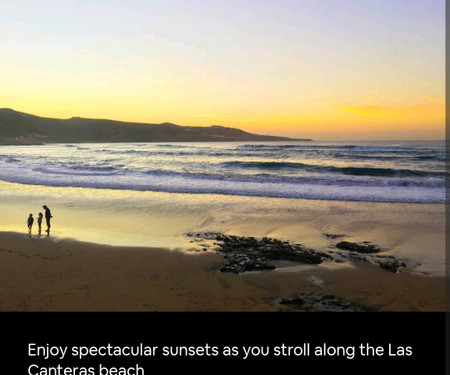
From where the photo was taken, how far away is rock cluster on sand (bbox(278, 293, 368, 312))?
6.50 meters

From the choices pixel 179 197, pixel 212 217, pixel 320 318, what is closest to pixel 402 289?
pixel 320 318

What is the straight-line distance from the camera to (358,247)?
10.3 meters

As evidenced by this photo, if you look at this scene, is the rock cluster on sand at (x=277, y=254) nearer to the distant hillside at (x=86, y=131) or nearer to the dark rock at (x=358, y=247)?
the dark rock at (x=358, y=247)

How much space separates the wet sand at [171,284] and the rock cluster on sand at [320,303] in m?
0.20

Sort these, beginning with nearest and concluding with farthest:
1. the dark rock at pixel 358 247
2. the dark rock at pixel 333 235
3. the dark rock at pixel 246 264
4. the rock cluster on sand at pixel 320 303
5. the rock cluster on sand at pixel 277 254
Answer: the rock cluster on sand at pixel 320 303 < the dark rock at pixel 246 264 < the rock cluster on sand at pixel 277 254 < the dark rock at pixel 358 247 < the dark rock at pixel 333 235

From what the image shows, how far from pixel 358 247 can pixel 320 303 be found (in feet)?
13.2

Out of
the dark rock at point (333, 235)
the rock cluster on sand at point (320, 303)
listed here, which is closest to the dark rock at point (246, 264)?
the rock cluster on sand at point (320, 303)

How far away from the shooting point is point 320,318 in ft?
19.9

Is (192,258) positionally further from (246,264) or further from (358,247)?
(358,247)

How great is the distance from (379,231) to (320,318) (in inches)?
282

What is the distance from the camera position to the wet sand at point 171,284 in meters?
6.72

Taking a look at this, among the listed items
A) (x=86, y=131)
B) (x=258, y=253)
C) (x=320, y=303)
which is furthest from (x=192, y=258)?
(x=86, y=131)

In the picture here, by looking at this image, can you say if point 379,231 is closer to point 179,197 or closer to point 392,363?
point 392,363

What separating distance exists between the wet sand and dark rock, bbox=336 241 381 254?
4.15 ft
